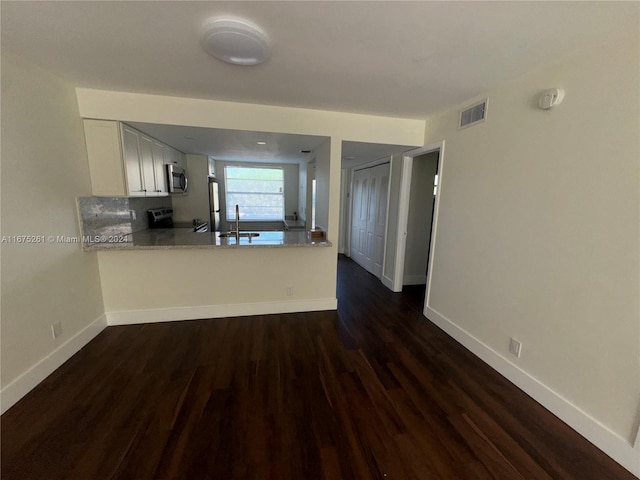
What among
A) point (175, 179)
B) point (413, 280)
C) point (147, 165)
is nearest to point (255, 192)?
point (175, 179)

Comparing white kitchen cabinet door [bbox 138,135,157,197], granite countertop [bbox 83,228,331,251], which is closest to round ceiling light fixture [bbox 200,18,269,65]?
granite countertop [bbox 83,228,331,251]

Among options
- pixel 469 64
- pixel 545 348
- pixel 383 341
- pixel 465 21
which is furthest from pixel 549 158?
pixel 383 341

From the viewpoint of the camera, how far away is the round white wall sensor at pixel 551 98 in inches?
68.1

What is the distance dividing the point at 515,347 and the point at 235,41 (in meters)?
3.06

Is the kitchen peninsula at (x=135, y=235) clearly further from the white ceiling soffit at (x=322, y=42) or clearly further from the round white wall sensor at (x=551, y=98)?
the round white wall sensor at (x=551, y=98)

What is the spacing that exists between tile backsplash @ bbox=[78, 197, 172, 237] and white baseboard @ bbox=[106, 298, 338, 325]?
3.13 ft

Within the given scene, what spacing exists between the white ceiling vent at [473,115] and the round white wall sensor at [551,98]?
1.71 feet

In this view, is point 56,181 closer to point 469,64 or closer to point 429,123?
point 469,64

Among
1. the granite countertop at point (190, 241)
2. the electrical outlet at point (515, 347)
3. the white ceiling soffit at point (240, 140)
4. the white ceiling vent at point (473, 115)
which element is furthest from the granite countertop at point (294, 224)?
the electrical outlet at point (515, 347)

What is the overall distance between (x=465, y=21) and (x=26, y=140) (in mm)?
3045

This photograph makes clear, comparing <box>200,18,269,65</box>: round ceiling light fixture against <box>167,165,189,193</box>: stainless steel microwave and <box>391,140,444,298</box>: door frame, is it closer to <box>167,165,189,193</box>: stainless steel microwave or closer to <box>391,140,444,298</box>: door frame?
<box>391,140,444,298</box>: door frame

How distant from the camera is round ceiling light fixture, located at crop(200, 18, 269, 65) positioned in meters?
1.44

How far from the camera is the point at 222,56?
5.58 feet

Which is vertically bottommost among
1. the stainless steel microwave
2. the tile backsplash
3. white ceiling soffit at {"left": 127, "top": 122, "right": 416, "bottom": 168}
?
the tile backsplash
